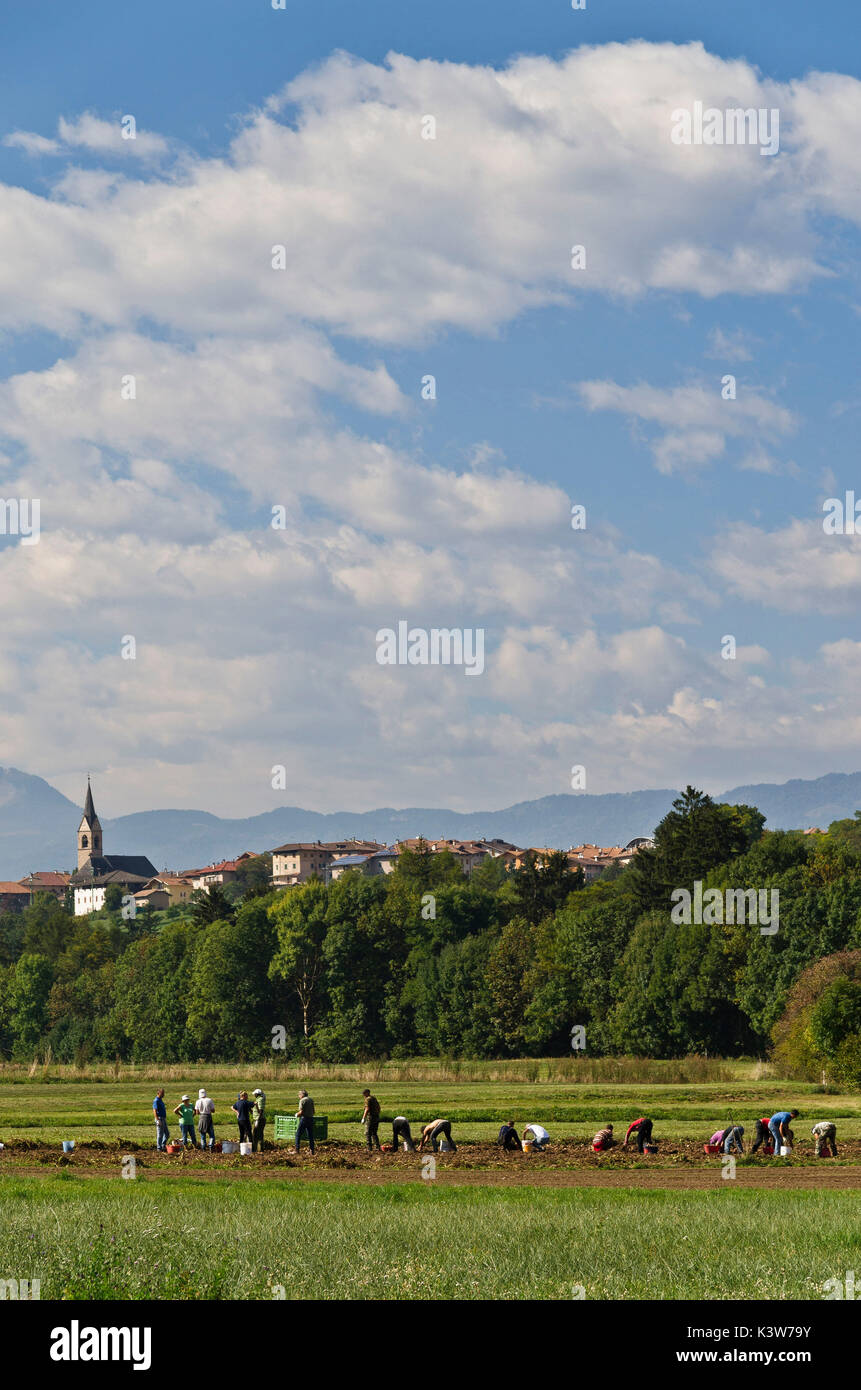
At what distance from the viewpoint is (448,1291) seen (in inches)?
554

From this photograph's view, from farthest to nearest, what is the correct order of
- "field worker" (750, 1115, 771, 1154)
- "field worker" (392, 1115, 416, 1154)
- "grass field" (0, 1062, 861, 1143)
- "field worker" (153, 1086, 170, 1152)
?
"grass field" (0, 1062, 861, 1143), "field worker" (153, 1086, 170, 1152), "field worker" (392, 1115, 416, 1154), "field worker" (750, 1115, 771, 1154)

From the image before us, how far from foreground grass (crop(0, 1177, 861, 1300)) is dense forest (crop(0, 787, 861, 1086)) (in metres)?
57.4

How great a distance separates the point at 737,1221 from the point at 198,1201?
29.7 feet

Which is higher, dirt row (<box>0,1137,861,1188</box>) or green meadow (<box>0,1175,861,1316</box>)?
green meadow (<box>0,1175,861,1316</box>)

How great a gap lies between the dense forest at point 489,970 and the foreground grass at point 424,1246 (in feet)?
188

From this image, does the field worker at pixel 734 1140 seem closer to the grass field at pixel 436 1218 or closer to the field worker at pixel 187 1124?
the grass field at pixel 436 1218

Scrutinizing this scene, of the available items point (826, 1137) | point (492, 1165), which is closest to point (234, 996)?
point (826, 1137)

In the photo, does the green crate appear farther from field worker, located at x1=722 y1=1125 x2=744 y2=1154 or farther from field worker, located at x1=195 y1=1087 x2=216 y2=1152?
field worker, located at x1=722 y1=1125 x2=744 y2=1154

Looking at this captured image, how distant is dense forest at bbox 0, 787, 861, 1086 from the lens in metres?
95.6

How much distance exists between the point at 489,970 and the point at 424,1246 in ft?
318

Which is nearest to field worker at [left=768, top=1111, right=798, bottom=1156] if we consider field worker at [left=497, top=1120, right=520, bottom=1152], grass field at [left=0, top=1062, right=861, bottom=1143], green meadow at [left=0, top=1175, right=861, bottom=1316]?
grass field at [left=0, top=1062, right=861, bottom=1143]

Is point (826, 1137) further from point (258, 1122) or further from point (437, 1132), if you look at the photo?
point (258, 1122)
